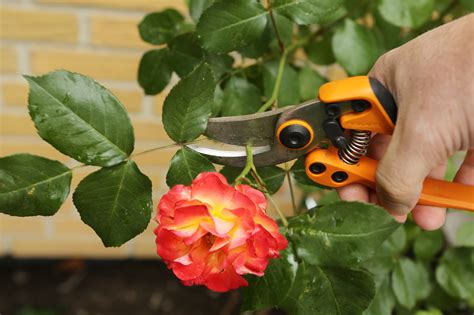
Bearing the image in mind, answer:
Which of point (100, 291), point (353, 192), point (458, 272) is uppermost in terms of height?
point (353, 192)

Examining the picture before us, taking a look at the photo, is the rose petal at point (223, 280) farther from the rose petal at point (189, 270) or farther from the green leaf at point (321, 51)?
the green leaf at point (321, 51)

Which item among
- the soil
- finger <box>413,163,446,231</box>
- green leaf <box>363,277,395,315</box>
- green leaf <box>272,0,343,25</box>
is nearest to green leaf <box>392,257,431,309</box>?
green leaf <box>363,277,395,315</box>

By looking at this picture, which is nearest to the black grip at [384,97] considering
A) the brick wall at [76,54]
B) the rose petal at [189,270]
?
the rose petal at [189,270]

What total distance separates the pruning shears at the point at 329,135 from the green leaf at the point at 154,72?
0.18 metres

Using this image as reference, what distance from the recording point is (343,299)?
584mm

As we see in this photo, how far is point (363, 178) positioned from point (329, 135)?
7 cm

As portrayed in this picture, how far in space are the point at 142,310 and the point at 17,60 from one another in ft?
2.18

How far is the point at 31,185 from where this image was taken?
57cm

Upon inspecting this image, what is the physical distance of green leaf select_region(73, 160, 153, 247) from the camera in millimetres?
562

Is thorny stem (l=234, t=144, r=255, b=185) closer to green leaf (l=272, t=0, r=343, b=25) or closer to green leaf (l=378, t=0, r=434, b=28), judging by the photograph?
green leaf (l=272, t=0, r=343, b=25)

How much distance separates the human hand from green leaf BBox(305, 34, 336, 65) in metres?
0.29

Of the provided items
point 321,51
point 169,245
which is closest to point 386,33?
point 321,51

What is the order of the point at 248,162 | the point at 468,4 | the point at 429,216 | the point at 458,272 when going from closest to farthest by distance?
1. the point at 248,162
2. the point at 429,216
3. the point at 468,4
4. the point at 458,272

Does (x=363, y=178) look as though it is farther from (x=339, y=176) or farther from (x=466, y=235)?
(x=466, y=235)
